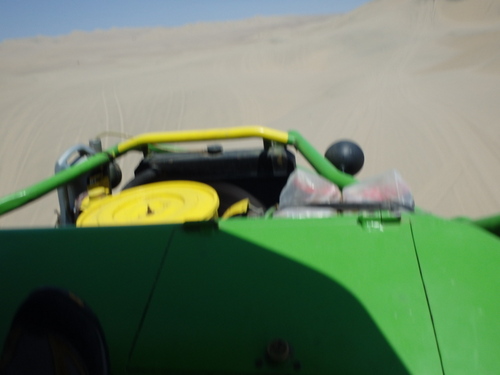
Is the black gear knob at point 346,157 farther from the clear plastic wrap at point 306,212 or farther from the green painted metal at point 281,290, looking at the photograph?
the green painted metal at point 281,290

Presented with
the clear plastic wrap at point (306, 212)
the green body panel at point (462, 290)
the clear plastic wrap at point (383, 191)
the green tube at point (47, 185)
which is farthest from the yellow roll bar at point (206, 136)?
the green body panel at point (462, 290)

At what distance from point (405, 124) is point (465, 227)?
7.30 m

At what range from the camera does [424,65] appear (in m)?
14.8

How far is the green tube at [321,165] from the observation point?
326 cm

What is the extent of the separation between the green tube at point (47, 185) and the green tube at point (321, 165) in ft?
4.38

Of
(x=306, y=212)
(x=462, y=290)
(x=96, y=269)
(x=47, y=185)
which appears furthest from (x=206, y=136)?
(x=462, y=290)

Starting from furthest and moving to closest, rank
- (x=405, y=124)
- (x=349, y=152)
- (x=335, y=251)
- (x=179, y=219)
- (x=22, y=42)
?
1. (x=22, y=42)
2. (x=405, y=124)
3. (x=349, y=152)
4. (x=179, y=219)
5. (x=335, y=251)

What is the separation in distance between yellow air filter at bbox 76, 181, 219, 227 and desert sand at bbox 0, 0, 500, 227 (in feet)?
12.4

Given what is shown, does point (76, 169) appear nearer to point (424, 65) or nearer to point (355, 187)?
point (355, 187)

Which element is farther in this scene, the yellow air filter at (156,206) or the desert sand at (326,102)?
the desert sand at (326,102)

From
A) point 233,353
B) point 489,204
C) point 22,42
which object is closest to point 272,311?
point 233,353

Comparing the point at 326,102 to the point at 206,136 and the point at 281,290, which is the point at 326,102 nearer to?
the point at 206,136

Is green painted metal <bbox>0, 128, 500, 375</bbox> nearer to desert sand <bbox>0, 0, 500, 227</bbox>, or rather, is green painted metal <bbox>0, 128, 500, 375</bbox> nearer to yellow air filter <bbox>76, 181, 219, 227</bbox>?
yellow air filter <bbox>76, 181, 219, 227</bbox>

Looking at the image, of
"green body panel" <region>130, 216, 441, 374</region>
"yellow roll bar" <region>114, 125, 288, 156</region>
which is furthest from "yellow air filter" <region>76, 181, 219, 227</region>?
"green body panel" <region>130, 216, 441, 374</region>
